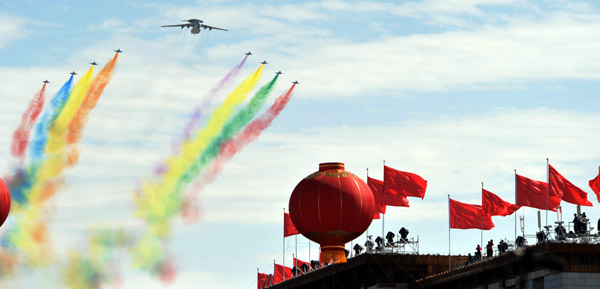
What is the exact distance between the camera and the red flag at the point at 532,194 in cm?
10250

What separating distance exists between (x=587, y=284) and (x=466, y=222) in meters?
19.0

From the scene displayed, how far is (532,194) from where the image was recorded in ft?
339

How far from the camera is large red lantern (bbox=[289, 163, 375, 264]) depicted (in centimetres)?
13050

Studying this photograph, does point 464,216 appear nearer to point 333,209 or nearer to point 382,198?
point 382,198

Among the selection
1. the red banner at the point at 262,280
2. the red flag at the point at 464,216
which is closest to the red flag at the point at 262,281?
the red banner at the point at 262,280

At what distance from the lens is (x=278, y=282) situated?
147875mm

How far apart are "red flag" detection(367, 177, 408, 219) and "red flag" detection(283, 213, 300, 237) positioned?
39.3ft

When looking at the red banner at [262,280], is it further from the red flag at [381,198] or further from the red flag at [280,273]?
the red flag at [381,198]

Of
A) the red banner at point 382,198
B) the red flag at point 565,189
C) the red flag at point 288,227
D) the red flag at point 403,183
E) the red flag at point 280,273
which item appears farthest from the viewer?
the red flag at point 280,273

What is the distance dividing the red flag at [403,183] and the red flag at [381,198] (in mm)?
669

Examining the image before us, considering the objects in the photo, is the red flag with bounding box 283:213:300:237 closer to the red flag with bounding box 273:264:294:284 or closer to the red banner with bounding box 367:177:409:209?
the red flag with bounding box 273:264:294:284

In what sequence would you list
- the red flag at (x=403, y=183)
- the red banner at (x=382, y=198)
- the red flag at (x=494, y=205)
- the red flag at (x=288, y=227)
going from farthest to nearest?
1. the red flag at (x=288, y=227)
2. the red banner at (x=382, y=198)
3. the red flag at (x=403, y=183)
4. the red flag at (x=494, y=205)

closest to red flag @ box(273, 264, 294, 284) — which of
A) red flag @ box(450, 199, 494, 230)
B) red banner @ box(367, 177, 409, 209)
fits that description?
red banner @ box(367, 177, 409, 209)

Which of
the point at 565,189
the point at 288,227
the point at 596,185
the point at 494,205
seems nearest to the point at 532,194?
the point at 565,189
